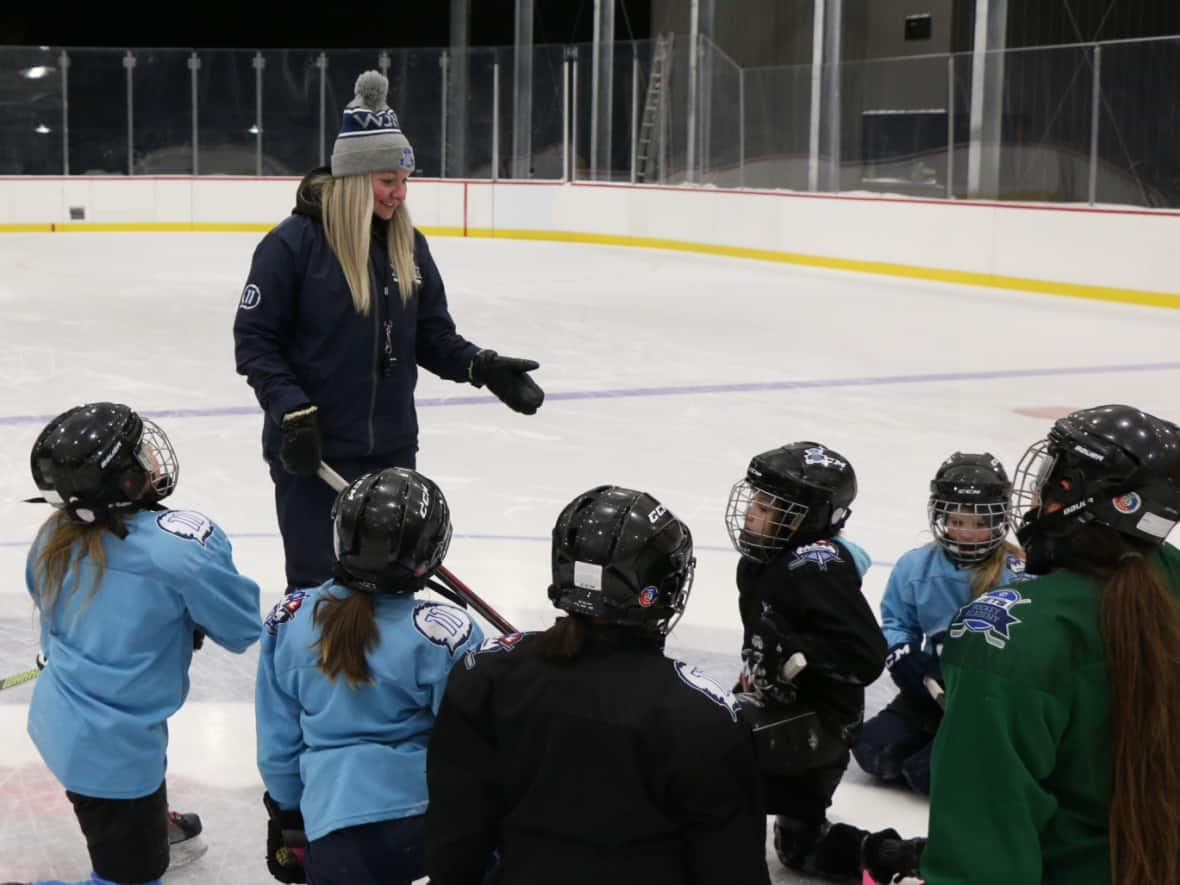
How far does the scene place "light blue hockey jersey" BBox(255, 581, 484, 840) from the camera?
2.05 meters

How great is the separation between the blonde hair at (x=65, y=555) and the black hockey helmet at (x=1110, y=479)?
1362 mm

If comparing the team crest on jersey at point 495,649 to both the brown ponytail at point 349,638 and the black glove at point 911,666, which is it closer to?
the brown ponytail at point 349,638

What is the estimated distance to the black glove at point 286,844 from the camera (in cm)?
218

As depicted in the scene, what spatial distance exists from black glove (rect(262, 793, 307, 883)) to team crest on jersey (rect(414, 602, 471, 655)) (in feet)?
1.12

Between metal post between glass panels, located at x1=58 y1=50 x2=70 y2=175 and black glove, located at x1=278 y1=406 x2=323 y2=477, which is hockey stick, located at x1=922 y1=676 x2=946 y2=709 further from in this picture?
metal post between glass panels, located at x1=58 y1=50 x2=70 y2=175

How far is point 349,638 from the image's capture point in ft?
6.67

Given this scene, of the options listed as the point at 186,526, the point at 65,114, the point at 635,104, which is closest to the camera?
the point at 186,526

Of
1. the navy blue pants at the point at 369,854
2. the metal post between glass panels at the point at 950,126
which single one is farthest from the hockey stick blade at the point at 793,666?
the metal post between glass panels at the point at 950,126

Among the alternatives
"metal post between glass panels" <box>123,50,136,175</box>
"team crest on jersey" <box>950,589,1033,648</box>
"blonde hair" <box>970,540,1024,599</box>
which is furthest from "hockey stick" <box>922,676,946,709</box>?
"metal post between glass panels" <box>123,50,136,175</box>

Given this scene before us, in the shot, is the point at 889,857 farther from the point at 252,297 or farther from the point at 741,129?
the point at 741,129

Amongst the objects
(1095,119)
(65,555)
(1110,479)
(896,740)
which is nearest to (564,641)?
(1110,479)

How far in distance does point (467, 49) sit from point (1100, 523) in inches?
775

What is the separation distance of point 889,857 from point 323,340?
1504 mm

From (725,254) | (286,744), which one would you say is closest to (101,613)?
(286,744)
